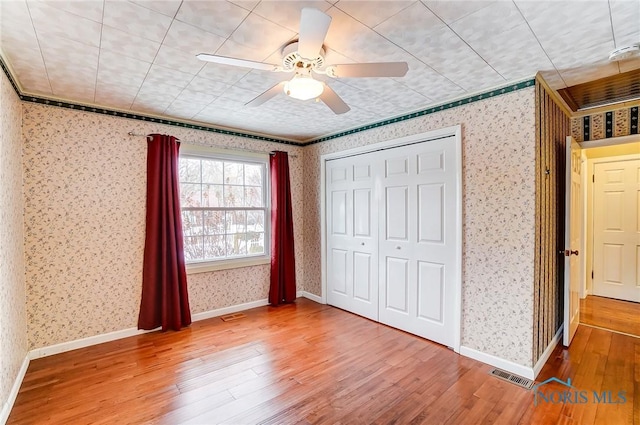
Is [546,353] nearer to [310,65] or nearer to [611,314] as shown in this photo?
[611,314]

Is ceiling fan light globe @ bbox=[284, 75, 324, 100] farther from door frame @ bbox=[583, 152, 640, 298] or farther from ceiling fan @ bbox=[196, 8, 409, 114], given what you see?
door frame @ bbox=[583, 152, 640, 298]

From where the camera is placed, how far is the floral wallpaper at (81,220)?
8.91ft

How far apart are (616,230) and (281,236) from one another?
491 cm

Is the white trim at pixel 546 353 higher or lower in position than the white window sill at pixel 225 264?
lower

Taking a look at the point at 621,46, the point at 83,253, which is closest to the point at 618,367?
the point at 621,46

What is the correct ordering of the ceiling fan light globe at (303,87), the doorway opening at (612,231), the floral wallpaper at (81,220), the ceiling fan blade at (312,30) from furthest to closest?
1. the doorway opening at (612,231)
2. the floral wallpaper at (81,220)
3. the ceiling fan light globe at (303,87)
4. the ceiling fan blade at (312,30)

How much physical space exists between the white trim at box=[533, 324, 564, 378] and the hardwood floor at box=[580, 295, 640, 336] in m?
0.78

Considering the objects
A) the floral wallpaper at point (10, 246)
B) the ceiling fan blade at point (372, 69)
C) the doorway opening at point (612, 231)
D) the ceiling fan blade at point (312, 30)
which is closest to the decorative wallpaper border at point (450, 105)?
the ceiling fan blade at point (372, 69)

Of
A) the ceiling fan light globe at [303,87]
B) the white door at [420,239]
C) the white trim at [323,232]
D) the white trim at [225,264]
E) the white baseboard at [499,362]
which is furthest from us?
the white trim at [323,232]

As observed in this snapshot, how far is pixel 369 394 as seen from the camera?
2.22 metres

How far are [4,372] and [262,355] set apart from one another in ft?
5.91

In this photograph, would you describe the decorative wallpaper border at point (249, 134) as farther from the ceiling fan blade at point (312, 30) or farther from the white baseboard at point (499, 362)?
the white baseboard at point (499, 362)

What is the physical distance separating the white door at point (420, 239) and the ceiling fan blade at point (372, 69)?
4.99 ft

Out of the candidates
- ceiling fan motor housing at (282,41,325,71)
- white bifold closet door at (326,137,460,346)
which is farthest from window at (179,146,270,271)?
ceiling fan motor housing at (282,41,325,71)
